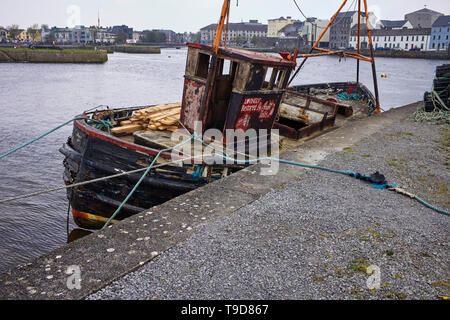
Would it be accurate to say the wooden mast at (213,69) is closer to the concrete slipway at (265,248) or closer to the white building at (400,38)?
the concrete slipway at (265,248)

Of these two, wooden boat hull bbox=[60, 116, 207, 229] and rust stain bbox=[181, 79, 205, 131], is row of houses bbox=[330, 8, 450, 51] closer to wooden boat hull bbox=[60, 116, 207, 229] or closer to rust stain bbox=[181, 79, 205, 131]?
rust stain bbox=[181, 79, 205, 131]

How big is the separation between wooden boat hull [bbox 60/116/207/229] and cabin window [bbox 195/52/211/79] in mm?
2126

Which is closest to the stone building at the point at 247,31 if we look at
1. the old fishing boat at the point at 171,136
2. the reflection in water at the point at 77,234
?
the reflection in water at the point at 77,234

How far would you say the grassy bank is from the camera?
56034 mm

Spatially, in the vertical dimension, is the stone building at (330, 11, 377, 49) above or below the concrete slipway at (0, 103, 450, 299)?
above

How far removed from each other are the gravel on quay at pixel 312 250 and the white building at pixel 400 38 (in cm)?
11363

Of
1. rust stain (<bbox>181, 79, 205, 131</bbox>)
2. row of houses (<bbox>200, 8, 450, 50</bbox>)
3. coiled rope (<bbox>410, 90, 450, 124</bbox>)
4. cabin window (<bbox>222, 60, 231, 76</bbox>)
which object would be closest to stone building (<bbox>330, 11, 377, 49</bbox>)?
row of houses (<bbox>200, 8, 450, 50</bbox>)

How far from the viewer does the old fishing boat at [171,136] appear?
623 centimetres

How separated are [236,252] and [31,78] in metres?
42.9

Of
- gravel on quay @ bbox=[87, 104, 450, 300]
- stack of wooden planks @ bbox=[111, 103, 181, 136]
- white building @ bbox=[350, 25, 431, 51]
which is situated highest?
white building @ bbox=[350, 25, 431, 51]

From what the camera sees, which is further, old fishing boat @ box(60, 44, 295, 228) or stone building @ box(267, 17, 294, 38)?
stone building @ box(267, 17, 294, 38)

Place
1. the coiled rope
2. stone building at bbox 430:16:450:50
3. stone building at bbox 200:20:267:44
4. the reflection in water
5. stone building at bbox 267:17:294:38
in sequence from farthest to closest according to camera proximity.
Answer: stone building at bbox 200:20:267:44 < stone building at bbox 267:17:294:38 < stone building at bbox 430:16:450:50 < the coiled rope < the reflection in water

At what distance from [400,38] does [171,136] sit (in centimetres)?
12020
